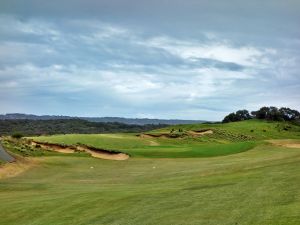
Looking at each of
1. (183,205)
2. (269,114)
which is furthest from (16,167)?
(269,114)

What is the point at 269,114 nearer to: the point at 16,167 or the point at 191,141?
the point at 191,141

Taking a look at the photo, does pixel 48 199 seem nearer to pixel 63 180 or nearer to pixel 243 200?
pixel 243 200

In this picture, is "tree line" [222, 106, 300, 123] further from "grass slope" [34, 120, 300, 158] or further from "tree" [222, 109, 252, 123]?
"grass slope" [34, 120, 300, 158]

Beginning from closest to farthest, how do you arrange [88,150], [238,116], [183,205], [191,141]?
[183,205] < [88,150] < [191,141] < [238,116]

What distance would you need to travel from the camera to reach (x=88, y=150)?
65.6m

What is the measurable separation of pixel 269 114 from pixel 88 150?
107 meters

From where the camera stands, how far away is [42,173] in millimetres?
41188

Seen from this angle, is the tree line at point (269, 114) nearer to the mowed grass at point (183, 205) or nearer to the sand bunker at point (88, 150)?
the sand bunker at point (88, 150)

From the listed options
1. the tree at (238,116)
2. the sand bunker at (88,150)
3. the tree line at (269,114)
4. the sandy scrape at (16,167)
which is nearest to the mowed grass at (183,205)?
the sandy scrape at (16,167)

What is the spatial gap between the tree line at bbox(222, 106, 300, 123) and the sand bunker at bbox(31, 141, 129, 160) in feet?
343

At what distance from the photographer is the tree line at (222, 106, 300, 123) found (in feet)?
528

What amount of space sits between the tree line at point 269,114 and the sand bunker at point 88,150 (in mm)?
104632

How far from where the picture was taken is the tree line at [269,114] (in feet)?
528

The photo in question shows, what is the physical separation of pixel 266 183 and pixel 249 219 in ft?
21.7
